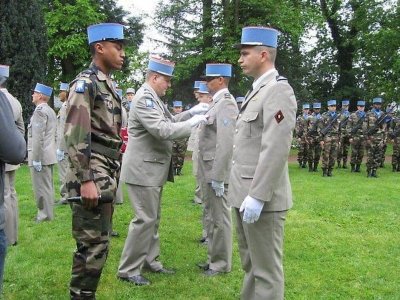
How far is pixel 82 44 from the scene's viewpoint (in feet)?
75.6

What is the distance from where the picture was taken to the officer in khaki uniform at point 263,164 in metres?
3.33

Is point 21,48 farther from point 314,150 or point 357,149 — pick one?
point 357,149

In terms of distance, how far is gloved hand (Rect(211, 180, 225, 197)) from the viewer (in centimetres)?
518

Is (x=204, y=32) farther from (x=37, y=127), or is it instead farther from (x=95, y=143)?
(x=95, y=143)

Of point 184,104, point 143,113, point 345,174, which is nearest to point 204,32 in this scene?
point 184,104

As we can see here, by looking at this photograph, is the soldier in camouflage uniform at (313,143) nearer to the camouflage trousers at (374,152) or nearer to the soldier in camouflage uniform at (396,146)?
the camouflage trousers at (374,152)

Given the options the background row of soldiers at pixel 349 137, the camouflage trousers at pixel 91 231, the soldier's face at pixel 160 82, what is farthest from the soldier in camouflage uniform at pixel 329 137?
the camouflage trousers at pixel 91 231

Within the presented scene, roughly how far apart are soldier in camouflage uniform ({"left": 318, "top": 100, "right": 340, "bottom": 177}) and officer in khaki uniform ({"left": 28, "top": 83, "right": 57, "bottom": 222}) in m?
9.18

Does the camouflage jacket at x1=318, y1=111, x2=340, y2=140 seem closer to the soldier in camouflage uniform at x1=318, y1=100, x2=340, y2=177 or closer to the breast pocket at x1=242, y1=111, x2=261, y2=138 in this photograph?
the soldier in camouflage uniform at x1=318, y1=100, x2=340, y2=177

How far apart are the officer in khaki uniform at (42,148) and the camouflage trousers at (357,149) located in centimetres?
1069

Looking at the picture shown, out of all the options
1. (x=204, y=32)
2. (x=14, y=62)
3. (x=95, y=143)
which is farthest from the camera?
(x=204, y=32)

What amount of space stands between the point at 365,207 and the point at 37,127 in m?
6.23

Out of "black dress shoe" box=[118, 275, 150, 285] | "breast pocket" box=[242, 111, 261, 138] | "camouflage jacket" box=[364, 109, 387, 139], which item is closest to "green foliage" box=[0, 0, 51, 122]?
"camouflage jacket" box=[364, 109, 387, 139]

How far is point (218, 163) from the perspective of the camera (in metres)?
5.20
